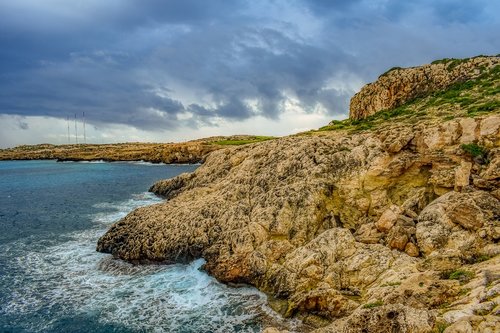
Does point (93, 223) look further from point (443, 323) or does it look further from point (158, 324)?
point (443, 323)

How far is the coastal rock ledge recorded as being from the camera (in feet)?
49.5

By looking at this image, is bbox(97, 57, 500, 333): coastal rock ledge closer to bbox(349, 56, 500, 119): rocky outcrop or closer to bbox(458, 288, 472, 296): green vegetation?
bbox(458, 288, 472, 296): green vegetation

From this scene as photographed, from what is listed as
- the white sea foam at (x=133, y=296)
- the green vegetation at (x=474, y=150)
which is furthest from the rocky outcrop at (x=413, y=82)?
the white sea foam at (x=133, y=296)

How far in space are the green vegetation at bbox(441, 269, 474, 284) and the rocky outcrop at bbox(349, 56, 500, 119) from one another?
38.9 m

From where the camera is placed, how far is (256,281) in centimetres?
2497

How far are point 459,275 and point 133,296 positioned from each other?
20.0 metres

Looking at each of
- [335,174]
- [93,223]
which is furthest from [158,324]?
[93,223]

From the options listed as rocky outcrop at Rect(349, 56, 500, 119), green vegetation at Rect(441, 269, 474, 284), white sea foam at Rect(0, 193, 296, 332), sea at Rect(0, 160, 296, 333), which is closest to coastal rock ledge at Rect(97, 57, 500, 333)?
green vegetation at Rect(441, 269, 474, 284)

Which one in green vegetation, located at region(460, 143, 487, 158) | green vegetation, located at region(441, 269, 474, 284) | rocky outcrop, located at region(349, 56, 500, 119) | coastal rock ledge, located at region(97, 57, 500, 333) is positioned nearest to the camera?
coastal rock ledge, located at region(97, 57, 500, 333)

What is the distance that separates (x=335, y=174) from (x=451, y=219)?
421 inches

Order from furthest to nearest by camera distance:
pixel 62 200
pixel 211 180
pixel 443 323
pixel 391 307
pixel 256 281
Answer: pixel 62 200
pixel 211 180
pixel 256 281
pixel 391 307
pixel 443 323

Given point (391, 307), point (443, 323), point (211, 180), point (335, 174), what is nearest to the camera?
point (443, 323)

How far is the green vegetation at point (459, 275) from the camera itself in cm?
1553

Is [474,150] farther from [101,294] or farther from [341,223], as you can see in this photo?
[101,294]
